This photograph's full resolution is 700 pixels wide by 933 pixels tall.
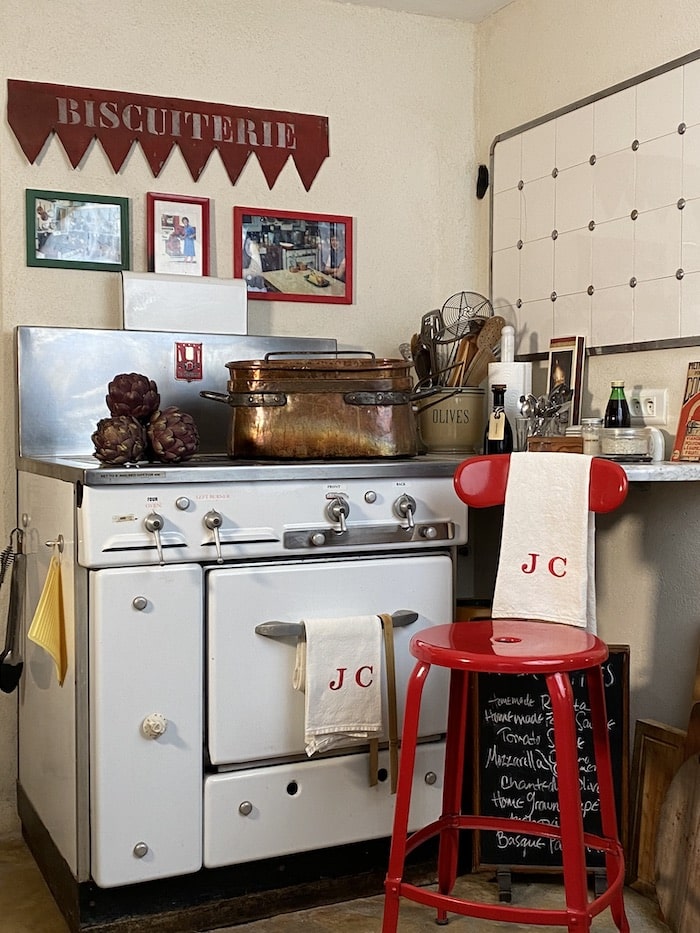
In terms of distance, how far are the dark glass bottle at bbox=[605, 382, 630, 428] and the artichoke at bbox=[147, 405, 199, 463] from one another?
96 cm

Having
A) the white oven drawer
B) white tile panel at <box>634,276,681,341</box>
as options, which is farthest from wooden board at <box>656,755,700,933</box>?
white tile panel at <box>634,276,681,341</box>

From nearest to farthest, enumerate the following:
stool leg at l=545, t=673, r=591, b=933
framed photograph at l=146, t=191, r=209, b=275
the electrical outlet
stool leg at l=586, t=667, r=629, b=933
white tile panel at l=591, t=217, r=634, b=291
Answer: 1. stool leg at l=545, t=673, r=591, b=933
2. stool leg at l=586, t=667, r=629, b=933
3. the electrical outlet
4. white tile panel at l=591, t=217, r=634, b=291
5. framed photograph at l=146, t=191, r=209, b=275

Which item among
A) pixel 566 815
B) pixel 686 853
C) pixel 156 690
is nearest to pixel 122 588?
pixel 156 690

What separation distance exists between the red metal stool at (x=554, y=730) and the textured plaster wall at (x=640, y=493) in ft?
0.57

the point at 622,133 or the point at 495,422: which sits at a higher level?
the point at 622,133

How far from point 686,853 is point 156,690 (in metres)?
1.14

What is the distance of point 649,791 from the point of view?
2.35 meters

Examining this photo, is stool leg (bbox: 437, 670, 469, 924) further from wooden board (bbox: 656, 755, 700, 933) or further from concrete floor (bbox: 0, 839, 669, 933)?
wooden board (bbox: 656, 755, 700, 933)

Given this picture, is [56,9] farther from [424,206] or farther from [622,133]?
[622,133]

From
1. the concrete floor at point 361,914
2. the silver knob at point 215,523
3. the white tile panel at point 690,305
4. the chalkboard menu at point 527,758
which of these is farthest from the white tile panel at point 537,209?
the concrete floor at point 361,914

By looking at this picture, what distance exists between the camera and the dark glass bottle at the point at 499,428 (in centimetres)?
263

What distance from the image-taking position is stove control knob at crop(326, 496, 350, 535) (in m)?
2.23

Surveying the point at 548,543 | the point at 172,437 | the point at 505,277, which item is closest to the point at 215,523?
the point at 172,437

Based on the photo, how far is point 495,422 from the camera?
2.64 meters
